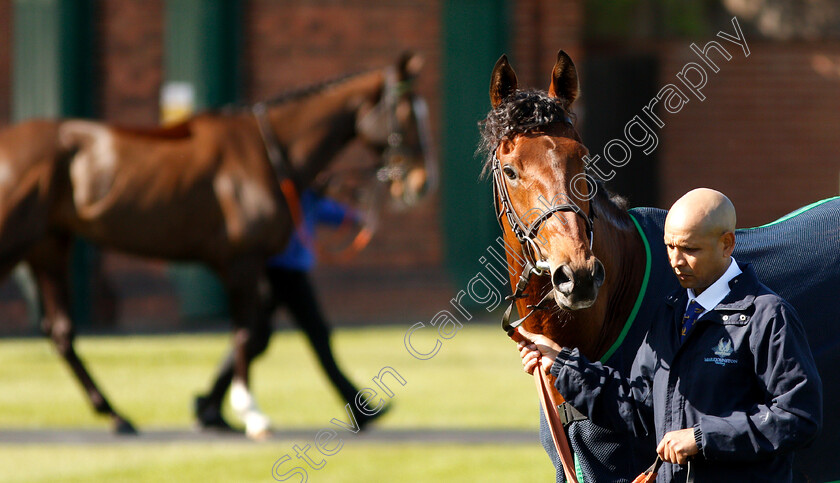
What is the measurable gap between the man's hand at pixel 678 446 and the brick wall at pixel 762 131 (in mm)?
12874

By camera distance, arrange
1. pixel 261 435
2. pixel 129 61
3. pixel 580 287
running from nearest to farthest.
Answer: pixel 580 287
pixel 261 435
pixel 129 61

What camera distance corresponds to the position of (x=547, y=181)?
3.28m

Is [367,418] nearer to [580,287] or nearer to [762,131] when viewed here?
[580,287]

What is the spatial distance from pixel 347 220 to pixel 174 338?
5340mm

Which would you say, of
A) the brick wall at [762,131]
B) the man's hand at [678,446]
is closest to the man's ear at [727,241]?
the man's hand at [678,446]

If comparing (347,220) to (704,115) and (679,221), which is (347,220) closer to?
(679,221)

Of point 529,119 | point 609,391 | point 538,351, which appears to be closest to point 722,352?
point 609,391

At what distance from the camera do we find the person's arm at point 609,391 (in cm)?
306

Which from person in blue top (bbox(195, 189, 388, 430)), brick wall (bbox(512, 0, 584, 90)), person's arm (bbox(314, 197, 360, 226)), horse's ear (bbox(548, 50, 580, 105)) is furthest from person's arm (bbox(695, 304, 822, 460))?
brick wall (bbox(512, 0, 584, 90))

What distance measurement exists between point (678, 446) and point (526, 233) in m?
0.80

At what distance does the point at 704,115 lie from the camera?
15.6 metres

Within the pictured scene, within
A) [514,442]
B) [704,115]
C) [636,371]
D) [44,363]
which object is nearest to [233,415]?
[514,442]

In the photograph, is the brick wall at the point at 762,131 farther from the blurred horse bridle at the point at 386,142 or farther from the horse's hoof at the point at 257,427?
the horse's hoof at the point at 257,427

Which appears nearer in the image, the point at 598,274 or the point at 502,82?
the point at 598,274
